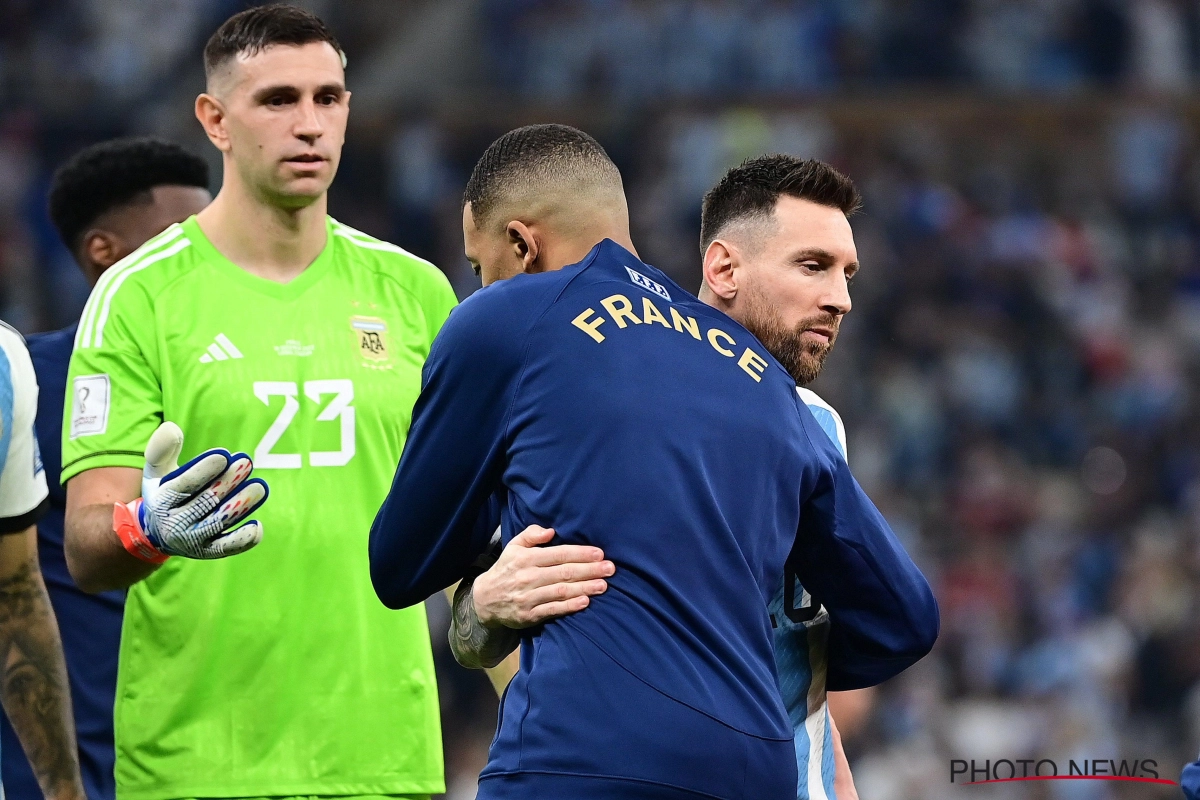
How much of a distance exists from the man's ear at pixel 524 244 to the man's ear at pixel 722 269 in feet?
1.39

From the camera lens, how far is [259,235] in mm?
3914

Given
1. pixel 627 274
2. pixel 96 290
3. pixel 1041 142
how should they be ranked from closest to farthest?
pixel 627 274
pixel 96 290
pixel 1041 142

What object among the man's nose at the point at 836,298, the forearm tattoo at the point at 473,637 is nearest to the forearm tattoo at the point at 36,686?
the forearm tattoo at the point at 473,637

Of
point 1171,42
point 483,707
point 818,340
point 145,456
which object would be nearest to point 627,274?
point 818,340

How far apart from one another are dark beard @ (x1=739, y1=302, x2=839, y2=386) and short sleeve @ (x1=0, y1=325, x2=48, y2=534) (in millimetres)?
1545

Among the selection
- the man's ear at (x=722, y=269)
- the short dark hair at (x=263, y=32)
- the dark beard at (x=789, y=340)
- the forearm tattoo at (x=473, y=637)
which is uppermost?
the short dark hair at (x=263, y=32)

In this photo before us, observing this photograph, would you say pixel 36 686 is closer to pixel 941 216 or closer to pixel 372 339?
pixel 372 339

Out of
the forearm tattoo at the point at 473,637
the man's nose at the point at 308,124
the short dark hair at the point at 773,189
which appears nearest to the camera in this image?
the forearm tattoo at the point at 473,637

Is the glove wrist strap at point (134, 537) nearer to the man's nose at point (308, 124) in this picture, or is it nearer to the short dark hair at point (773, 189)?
the man's nose at point (308, 124)

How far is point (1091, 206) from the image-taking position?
1530 cm

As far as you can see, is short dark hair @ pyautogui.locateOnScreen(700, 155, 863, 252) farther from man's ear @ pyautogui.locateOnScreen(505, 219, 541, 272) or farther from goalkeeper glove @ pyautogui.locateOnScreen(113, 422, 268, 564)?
goalkeeper glove @ pyautogui.locateOnScreen(113, 422, 268, 564)

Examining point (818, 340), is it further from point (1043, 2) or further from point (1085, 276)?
point (1043, 2)

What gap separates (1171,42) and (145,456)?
566 inches

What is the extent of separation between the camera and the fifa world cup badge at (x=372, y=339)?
3.87 m
